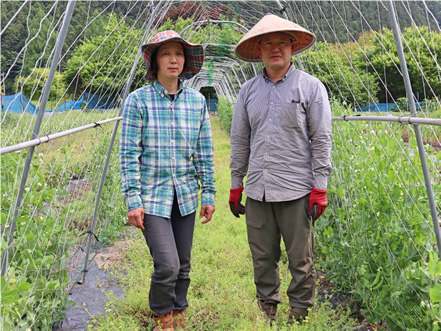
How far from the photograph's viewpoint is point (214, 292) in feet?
9.57

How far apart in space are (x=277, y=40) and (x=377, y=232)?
3.90ft

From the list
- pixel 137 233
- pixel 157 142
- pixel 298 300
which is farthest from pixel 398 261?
pixel 137 233

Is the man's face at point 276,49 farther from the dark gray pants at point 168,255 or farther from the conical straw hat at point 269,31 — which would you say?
the dark gray pants at point 168,255

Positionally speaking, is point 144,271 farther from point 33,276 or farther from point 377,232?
point 377,232

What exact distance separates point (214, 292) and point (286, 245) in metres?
0.84

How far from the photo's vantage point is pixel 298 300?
237cm

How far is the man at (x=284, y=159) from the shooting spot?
87.4 inches

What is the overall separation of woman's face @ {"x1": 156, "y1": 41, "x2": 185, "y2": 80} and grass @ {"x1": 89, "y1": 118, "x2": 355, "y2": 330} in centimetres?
138

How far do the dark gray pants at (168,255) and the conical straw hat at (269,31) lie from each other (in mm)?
1030

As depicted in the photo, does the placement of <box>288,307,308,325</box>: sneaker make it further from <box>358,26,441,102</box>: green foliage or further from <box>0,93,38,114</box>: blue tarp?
<box>0,93,38,114</box>: blue tarp

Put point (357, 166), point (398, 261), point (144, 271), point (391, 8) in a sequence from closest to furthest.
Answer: point (391, 8) < point (398, 261) < point (357, 166) < point (144, 271)

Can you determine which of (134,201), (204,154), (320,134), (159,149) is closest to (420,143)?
(320,134)

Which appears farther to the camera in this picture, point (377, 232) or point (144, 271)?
point (144, 271)

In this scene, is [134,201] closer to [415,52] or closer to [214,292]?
[214,292]
